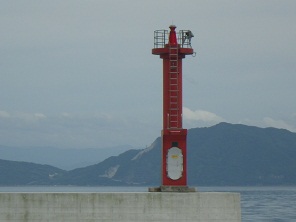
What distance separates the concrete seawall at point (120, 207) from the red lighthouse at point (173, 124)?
5.20ft

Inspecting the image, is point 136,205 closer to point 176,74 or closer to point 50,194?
point 50,194

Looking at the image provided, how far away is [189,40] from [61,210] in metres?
10.3

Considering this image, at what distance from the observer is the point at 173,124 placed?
38.7 meters

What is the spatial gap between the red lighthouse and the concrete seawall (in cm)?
158

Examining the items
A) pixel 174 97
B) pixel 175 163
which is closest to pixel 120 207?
pixel 175 163

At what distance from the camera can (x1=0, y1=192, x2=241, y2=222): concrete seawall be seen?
36.0 metres

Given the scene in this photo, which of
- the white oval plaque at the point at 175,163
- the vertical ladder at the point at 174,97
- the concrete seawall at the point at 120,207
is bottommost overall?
the concrete seawall at the point at 120,207

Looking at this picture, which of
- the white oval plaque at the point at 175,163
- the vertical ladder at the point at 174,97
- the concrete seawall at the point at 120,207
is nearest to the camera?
the concrete seawall at the point at 120,207

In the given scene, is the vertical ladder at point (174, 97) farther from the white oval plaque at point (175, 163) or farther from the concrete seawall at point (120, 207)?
the concrete seawall at point (120, 207)

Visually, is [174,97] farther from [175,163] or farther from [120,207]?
[120,207]

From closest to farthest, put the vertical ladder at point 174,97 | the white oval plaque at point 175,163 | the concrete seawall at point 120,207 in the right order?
the concrete seawall at point 120,207 < the white oval plaque at point 175,163 < the vertical ladder at point 174,97

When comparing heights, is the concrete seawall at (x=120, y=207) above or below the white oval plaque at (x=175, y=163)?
below

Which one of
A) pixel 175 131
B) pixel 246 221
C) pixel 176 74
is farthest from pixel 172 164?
pixel 246 221

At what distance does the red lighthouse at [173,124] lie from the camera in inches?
1516
